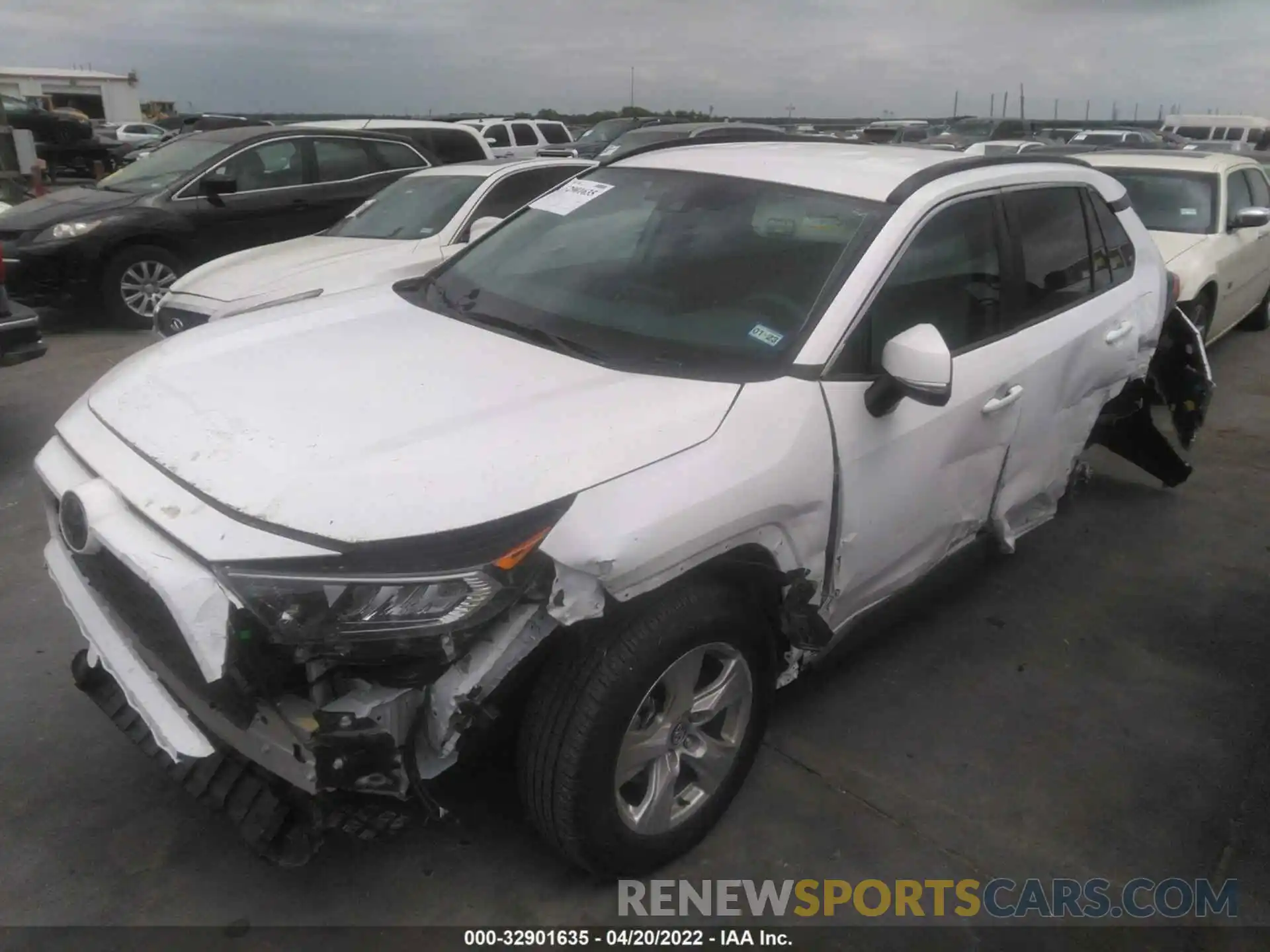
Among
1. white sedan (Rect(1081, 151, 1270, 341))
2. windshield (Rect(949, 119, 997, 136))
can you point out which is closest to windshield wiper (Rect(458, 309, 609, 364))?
white sedan (Rect(1081, 151, 1270, 341))

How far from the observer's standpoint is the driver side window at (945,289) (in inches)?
111

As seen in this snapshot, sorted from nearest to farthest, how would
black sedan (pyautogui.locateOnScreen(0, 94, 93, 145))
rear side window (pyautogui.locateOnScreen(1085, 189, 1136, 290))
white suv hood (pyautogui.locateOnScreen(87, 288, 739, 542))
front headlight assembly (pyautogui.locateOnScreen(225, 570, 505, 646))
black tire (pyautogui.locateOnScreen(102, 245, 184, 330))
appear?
1. front headlight assembly (pyautogui.locateOnScreen(225, 570, 505, 646))
2. white suv hood (pyautogui.locateOnScreen(87, 288, 739, 542))
3. rear side window (pyautogui.locateOnScreen(1085, 189, 1136, 290))
4. black tire (pyautogui.locateOnScreen(102, 245, 184, 330))
5. black sedan (pyautogui.locateOnScreen(0, 94, 93, 145))

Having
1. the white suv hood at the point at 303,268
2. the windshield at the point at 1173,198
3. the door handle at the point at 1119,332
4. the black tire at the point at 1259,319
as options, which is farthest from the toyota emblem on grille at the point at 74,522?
the black tire at the point at 1259,319

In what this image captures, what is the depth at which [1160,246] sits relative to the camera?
6.85 m

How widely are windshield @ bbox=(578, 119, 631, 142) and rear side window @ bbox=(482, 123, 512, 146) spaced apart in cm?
249

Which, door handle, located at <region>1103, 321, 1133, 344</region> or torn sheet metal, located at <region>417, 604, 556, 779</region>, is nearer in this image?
torn sheet metal, located at <region>417, 604, 556, 779</region>

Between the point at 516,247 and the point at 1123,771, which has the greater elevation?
the point at 516,247

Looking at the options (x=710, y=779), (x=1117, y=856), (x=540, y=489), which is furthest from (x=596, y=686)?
(x=1117, y=856)

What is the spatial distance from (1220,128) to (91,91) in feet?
143

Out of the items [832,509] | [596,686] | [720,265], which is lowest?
[596,686]

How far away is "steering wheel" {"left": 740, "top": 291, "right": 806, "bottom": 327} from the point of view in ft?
9.06

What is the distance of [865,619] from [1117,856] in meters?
0.98

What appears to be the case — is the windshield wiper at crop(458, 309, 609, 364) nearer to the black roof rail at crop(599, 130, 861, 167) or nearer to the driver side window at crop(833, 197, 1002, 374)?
the driver side window at crop(833, 197, 1002, 374)

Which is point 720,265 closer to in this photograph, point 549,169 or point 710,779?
point 710,779
